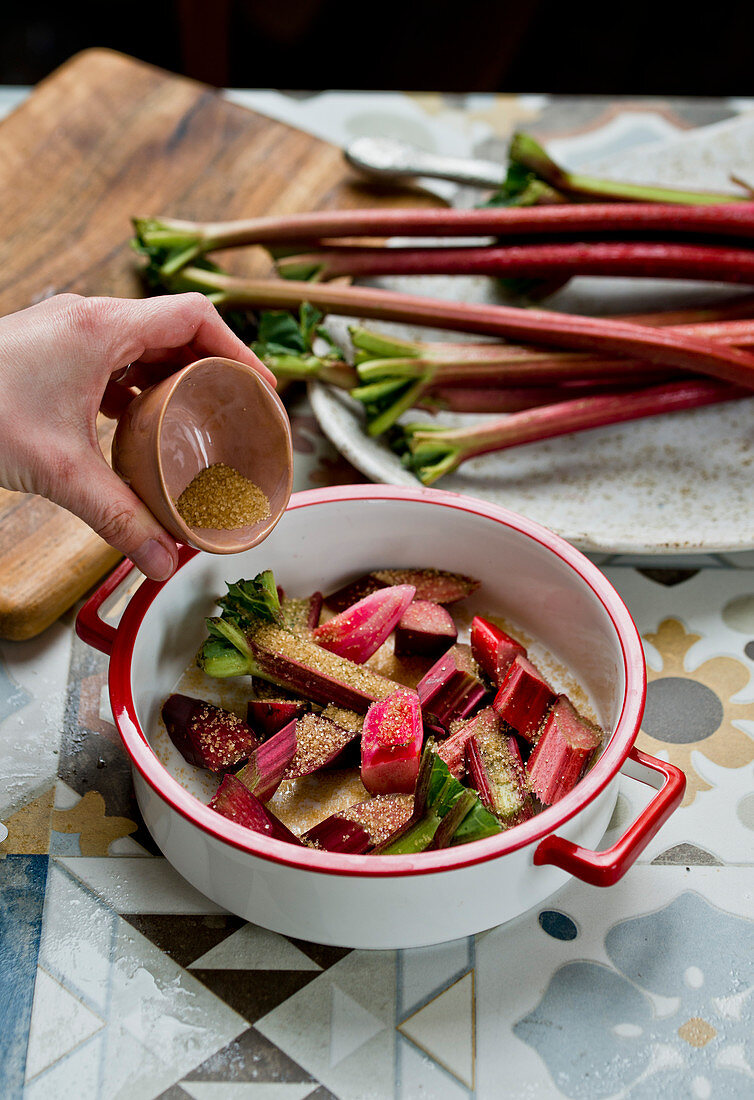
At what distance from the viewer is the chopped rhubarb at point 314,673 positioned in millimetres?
1096

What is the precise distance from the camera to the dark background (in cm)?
324

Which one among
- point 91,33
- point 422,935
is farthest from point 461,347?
point 91,33

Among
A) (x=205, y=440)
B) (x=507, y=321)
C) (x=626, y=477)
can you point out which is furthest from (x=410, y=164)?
(x=205, y=440)

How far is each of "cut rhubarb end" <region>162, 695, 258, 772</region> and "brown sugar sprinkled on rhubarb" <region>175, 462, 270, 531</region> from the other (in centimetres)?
20

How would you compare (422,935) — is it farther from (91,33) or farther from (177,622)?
(91,33)

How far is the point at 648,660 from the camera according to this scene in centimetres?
126

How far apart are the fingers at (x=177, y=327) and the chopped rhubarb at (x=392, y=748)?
15.7 inches

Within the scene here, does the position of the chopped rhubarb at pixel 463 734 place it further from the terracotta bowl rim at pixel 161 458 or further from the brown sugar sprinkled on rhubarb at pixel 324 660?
the terracotta bowl rim at pixel 161 458

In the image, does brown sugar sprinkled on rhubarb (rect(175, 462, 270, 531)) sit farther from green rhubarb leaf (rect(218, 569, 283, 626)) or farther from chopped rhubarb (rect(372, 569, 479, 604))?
chopped rhubarb (rect(372, 569, 479, 604))

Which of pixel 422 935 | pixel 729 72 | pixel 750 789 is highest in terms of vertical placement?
pixel 422 935

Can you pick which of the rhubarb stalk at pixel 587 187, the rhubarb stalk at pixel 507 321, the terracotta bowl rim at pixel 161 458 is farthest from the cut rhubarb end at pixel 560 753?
the rhubarb stalk at pixel 587 187

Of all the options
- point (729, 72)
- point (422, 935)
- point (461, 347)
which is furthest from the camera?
point (729, 72)

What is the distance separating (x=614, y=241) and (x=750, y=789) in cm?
96

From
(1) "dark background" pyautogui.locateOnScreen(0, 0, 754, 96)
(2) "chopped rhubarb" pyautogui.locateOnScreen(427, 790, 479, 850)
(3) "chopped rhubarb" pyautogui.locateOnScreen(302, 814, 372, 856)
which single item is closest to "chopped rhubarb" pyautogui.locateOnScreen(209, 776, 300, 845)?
(3) "chopped rhubarb" pyautogui.locateOnScreen(302, 814, 372, 856)
